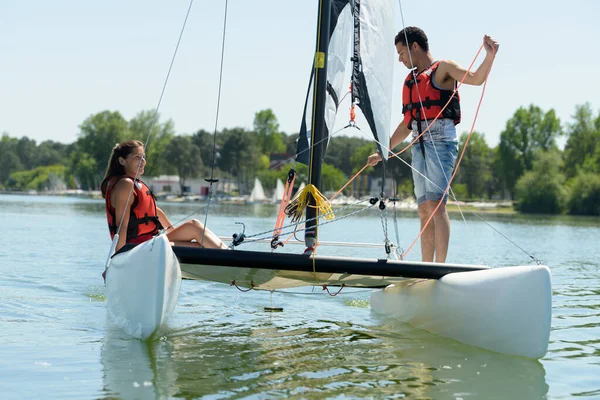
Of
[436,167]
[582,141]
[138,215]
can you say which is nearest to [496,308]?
[436,167]

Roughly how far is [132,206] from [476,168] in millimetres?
88846

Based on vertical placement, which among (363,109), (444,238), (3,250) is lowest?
(3,250)

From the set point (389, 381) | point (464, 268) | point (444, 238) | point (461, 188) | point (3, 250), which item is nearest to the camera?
point (389, 381)

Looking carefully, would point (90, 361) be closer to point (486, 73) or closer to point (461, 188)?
point (486, 73)

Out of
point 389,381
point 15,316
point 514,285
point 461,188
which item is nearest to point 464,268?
point 514,285

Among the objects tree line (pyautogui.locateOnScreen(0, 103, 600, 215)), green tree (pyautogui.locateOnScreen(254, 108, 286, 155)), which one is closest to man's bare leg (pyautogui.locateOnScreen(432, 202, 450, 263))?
tree line (pyautogui.locateOnScreen(0, 103, 600, 215))

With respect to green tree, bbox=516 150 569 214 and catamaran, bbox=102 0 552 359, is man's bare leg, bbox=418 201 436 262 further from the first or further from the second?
green tree, bbox=516 150 569 214

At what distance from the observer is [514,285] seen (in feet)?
16.1

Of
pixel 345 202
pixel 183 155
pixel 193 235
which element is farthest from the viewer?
pixel 183 155

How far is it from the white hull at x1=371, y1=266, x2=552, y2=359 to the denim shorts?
77 centimetres

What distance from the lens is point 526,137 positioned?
79.4 meters

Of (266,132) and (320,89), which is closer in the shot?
(320,89)

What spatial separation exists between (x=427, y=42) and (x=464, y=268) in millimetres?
2058

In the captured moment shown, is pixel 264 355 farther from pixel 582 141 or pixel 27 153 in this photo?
pixel 27 153
